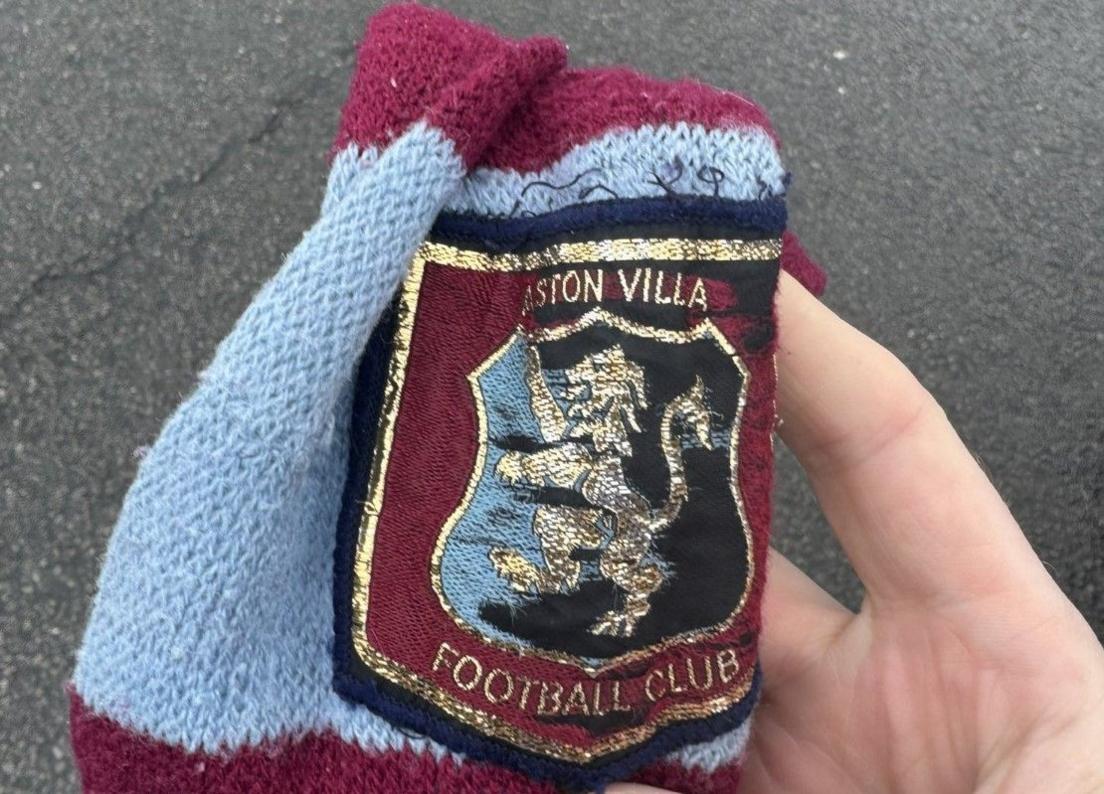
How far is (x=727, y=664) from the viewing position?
637mm

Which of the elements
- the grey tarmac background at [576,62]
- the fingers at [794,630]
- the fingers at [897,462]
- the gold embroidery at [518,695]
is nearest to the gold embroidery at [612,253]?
the fingers at [897,462]

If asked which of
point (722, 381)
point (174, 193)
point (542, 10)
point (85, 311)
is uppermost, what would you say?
point (542, 10)

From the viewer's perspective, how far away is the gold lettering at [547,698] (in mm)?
603

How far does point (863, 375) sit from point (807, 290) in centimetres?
8

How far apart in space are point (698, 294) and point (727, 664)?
25cm

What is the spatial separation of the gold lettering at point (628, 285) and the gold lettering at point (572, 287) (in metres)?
0.03

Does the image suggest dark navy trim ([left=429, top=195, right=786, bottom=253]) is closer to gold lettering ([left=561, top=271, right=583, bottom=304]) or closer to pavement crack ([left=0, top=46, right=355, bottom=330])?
gold lettering ([left=561, top=271, right=583, bottom=304])

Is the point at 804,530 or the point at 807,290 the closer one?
the point at 807,290

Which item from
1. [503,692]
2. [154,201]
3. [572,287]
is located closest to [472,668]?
[503,692]

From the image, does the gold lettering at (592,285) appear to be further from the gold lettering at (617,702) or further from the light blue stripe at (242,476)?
the gold lettering at (617,702)

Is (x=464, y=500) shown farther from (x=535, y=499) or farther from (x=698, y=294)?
(x=698, y=294)

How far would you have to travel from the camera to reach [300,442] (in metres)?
0.56

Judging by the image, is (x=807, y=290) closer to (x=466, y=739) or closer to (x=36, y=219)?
(x=466, y=739)

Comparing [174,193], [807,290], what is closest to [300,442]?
[807,290]
